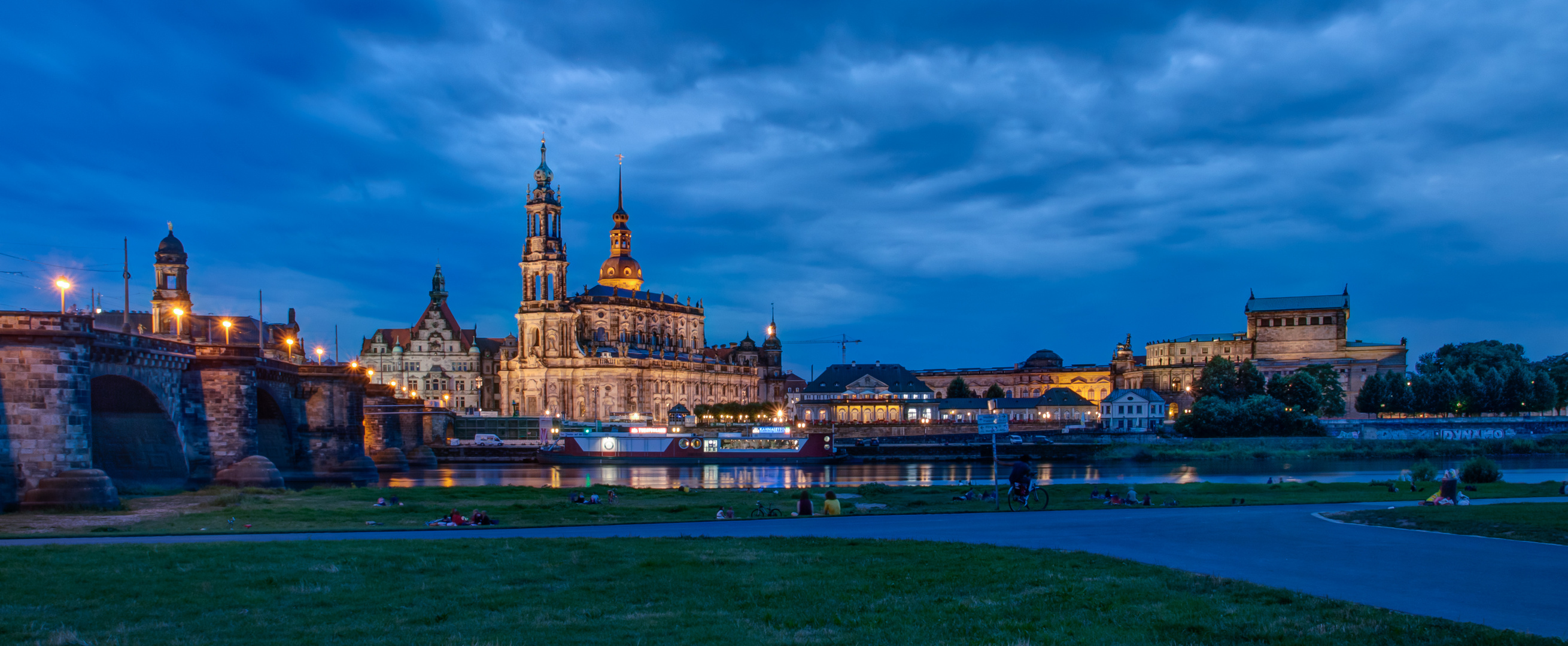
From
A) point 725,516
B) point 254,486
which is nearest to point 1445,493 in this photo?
point 725,516

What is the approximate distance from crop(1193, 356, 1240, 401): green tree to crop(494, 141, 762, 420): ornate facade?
65.7 meters

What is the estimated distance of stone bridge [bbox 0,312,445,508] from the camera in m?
30.4

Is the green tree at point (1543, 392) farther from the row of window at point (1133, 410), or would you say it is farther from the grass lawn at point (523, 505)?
the grass lawn at point (523, 505)

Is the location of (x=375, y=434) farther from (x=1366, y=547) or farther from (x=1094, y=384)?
(x=1094, y=384)

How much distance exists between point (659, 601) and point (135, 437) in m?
34.7

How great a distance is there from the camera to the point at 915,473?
237ft

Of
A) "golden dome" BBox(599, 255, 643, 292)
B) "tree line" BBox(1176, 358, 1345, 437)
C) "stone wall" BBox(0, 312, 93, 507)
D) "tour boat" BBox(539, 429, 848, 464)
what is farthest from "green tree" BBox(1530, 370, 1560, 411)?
"stone wall" BBox(0, 312, 93, 507)

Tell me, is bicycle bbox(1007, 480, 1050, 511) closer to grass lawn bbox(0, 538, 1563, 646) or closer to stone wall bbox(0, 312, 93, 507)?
grass lawn bbox(0, 538, 1563, 646)

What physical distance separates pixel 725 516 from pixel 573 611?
48.2ft

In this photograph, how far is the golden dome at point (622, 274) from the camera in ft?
539

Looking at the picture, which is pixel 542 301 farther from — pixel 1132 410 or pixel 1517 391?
pixel 1517 391

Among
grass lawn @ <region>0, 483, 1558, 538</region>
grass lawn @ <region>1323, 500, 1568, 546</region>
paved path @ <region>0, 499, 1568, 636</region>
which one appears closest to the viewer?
paved path @ <region>0, 499, 1568, 636</region>

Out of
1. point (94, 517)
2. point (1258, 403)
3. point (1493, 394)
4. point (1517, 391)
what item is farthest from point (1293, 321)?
point (94, 517)

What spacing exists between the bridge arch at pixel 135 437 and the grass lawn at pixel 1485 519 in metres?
37.1
